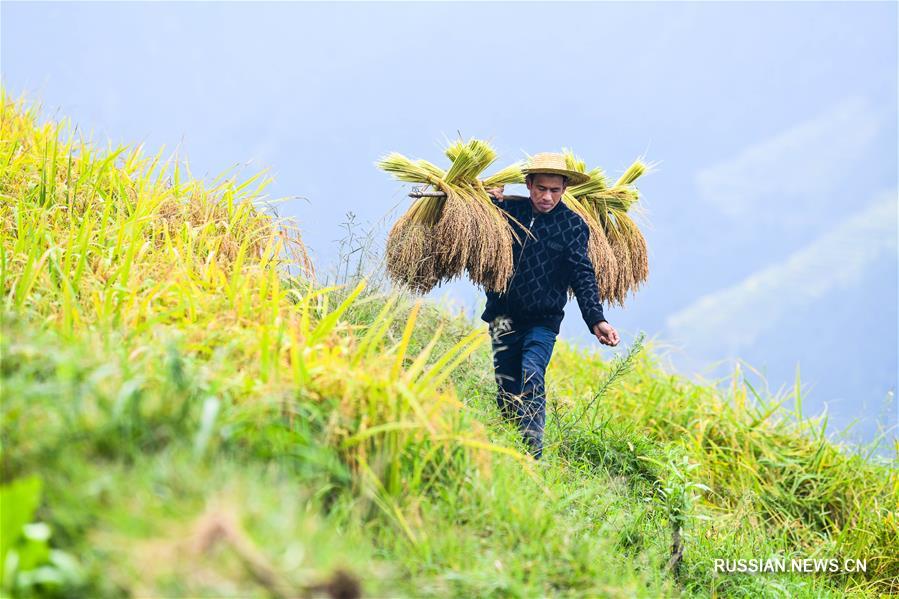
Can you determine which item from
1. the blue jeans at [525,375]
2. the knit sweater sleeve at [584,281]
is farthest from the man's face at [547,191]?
the blue jeans at [525,375]

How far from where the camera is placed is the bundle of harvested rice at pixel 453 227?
5.59 m

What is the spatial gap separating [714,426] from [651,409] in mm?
557

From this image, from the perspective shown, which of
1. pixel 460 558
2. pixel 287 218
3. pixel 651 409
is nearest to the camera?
pixel 460 558

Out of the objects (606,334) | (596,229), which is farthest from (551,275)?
(596,229)

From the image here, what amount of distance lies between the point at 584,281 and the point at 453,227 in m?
0.93

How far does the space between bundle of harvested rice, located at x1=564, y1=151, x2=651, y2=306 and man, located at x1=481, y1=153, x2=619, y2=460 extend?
537 millimetres

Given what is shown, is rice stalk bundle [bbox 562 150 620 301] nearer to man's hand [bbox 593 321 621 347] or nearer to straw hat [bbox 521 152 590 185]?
straw hat [bbox 521 152 590 185]

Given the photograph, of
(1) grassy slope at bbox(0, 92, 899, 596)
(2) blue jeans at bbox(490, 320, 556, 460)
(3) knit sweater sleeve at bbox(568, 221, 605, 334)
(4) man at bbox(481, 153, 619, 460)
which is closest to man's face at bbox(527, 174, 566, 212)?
(4) man at bbox(481, 153, 619, 460)

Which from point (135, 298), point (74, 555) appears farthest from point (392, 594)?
point (135, 298)

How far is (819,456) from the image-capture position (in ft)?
23.6

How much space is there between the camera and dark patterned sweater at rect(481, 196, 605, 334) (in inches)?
221

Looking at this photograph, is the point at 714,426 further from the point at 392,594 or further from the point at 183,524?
the point at 183,524

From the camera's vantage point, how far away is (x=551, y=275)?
18.7 ft

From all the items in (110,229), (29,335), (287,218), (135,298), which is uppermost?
(287,218)
